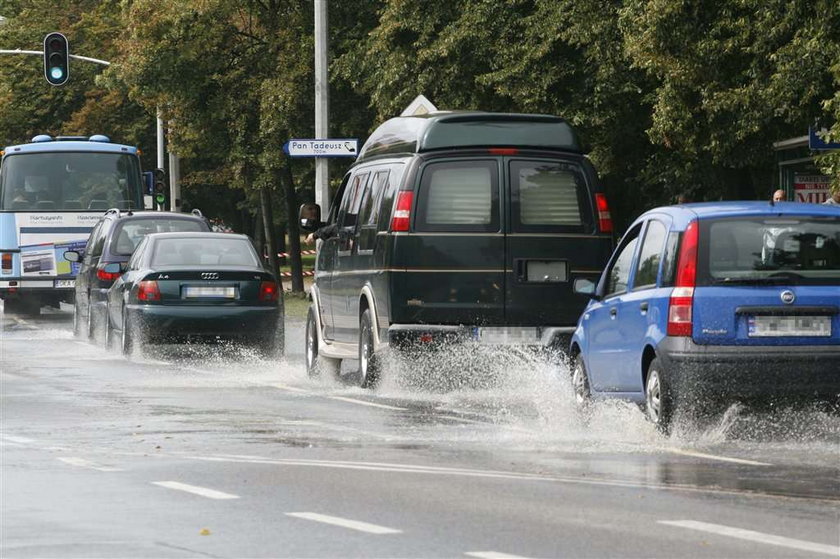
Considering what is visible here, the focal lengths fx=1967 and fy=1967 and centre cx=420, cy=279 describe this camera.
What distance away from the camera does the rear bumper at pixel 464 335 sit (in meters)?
16.9

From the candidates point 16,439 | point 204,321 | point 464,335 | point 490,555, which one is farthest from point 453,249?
point 490,555

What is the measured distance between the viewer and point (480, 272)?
55.9 feet

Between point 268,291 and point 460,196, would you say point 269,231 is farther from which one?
point 460,196

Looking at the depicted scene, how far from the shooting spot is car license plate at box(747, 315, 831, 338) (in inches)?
497

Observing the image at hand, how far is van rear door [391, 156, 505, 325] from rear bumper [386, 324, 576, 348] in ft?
0.27

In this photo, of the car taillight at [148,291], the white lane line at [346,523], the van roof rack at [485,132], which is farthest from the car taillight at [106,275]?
the white lane line at [346,523]

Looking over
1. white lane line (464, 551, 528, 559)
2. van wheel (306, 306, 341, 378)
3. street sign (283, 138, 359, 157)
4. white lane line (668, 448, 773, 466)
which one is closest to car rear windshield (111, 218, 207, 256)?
street sign (283, 138, 359, 157)

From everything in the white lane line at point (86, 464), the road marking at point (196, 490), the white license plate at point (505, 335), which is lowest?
the white lane line at point (86, 464)

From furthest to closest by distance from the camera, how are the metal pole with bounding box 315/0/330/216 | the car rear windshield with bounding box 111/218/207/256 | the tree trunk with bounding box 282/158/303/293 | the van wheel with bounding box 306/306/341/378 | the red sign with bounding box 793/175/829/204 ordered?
the tree trunk with bounding box 282/158/303/293, the metal pole with bounding box 315/0/330/216, the red sign with bounding box 793/175/829/204, the car rear windshield with bounding box 111/218/207/256, the van wheel with bounding box 306/306/341/378

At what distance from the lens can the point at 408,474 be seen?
10.9 metres

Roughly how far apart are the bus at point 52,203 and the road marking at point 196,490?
27.4 meters

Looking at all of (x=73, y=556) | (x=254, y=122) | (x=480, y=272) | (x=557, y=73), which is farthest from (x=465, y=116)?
(x=254, y=122)

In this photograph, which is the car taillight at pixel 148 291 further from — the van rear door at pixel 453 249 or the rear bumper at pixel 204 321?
the van rear door at pixel 453 249

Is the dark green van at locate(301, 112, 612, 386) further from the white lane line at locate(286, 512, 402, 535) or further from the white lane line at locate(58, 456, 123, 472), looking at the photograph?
the white lane line at locate(286, 512, 402, 535)
